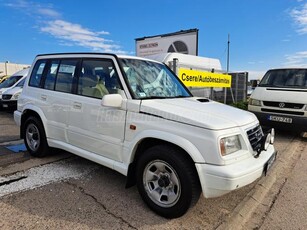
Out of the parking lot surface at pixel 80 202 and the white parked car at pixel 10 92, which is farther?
the white parked car at pixel 10 92

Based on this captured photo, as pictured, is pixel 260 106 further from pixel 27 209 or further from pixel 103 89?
pixel 27 209

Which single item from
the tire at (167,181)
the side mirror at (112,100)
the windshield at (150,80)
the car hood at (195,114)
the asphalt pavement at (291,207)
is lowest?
the asphalt pavement at (291,207)

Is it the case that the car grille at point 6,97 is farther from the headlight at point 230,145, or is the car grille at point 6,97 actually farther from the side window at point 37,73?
the headlight at point 230,145

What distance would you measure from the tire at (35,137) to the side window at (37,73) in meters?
0.68

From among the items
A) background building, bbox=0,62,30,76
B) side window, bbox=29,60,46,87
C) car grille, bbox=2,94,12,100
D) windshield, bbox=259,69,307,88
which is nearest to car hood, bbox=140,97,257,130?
side window, bbox=29,60,46,87

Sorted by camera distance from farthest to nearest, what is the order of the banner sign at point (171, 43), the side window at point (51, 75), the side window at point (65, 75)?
the banner sign at point (171, 43), the side window at point (51, 75), the side window at point (65, 75)

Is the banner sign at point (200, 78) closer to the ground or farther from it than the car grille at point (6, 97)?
farther from it

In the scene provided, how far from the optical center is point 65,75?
4426 millimetres

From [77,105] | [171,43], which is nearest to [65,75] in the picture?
[77,105]

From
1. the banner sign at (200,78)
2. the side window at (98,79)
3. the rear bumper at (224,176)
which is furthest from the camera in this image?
the banner sign at (200,78)

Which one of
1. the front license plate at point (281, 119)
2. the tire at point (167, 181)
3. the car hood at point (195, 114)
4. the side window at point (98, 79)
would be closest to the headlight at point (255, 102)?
the front license plate at point (281, 119)

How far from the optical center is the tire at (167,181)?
2850mm

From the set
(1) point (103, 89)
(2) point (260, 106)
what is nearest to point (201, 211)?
(1) point (103, 89)

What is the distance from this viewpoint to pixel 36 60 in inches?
204
